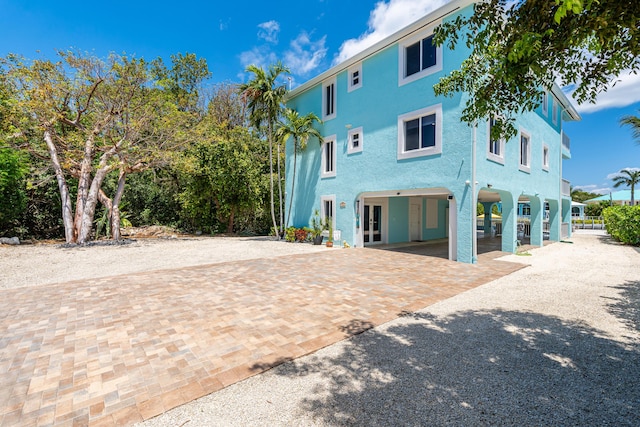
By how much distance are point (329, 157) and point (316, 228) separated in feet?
13.7

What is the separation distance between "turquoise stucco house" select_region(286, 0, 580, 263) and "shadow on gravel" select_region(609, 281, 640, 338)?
3.87 metres

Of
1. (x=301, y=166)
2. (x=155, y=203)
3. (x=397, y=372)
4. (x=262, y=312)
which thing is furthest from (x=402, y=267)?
(x=155, y=203)

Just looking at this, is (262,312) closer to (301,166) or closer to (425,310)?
(425,310)

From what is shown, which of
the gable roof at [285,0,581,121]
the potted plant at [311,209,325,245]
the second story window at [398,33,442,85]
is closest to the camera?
the gable roof at [285,0,581,121]

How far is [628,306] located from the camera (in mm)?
5629

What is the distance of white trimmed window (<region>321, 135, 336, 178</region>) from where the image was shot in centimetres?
1580

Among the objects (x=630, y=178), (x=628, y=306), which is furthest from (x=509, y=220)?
(x=630, y=178)

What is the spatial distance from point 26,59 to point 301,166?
13762 mm

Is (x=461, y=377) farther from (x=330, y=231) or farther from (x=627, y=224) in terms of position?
(x=627, y=224)

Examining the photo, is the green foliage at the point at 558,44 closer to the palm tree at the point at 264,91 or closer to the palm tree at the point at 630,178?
the palm tree at the point at 264,91

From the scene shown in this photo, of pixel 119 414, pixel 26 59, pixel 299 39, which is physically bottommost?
pixel 119 414

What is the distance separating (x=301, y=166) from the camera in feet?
59.3

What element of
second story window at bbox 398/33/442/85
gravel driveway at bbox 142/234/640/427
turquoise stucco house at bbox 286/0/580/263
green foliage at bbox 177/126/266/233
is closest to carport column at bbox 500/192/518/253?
turquoise stucco house at bbox 286/0/580/263

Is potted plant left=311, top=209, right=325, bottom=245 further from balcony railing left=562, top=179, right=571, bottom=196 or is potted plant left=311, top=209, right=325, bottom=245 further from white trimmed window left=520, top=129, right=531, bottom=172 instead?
balcony railing left=562, top=179, right=571, bottom=196
